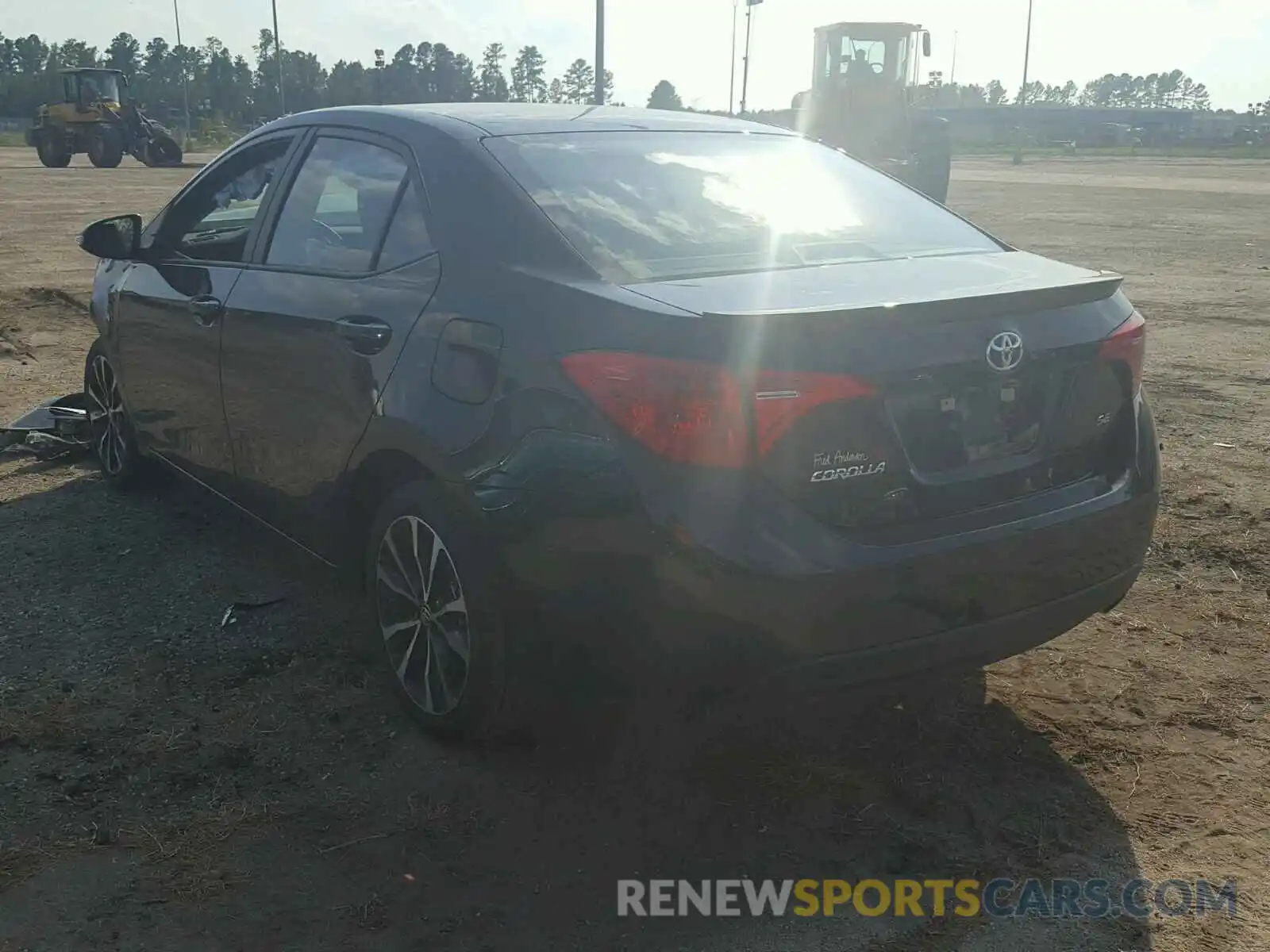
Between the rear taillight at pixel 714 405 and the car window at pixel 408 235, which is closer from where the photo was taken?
the rear taillight at pixel 714 405

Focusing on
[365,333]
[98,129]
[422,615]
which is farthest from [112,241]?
[98,129]

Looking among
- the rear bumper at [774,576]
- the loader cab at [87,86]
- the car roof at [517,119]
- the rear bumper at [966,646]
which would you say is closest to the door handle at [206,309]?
the car roof at [517,119]

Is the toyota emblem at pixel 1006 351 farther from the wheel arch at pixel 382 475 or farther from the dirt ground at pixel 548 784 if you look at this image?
the wheel arch at pixel 382 475

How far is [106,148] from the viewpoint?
32812 mm

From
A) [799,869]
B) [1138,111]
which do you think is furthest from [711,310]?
[1138,111]

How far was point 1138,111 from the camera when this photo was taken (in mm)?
118750

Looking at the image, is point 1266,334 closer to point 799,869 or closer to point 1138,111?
point 799,869

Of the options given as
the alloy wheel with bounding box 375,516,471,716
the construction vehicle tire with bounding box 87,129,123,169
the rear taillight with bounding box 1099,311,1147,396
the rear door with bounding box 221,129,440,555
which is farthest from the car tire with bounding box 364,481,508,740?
the construction vehicle tire with bounding box 87,129,123,169

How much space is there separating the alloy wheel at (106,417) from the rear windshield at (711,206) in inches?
110

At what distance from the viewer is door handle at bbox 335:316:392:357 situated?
340 centimetres

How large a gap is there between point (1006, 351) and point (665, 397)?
Answer: 0.84 meters

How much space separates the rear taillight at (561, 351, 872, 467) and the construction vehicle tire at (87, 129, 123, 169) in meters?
34.1

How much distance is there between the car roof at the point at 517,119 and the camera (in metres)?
3.74

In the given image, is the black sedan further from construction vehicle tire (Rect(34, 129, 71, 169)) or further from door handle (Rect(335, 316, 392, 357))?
construction vehicle tire (Rect(34, 129, 71, 169))
